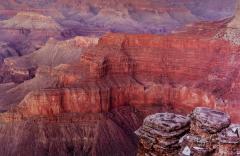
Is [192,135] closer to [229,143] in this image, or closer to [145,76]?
[229,143]

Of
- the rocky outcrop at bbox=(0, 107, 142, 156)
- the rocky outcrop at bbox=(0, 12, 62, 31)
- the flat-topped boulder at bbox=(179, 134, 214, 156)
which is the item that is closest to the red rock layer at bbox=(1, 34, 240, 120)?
the rocky outcrop at bbox=(0, 107, 142, 156)

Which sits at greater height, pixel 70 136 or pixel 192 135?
pixel 192 135

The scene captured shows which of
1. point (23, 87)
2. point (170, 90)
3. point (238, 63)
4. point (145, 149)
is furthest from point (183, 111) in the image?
point (145, 149)

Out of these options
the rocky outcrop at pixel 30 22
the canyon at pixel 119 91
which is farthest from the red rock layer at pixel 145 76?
the rocky outcrop at pixel 30 22

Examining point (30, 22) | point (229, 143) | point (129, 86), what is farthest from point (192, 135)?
point (30, 22)

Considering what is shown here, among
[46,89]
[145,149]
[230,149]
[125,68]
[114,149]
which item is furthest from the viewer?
[125,68]

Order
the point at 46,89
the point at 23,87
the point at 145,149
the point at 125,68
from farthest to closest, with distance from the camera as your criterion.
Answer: the point at 23,87 → the point at 125,68 → the point at 46,89 → the point at 145,149

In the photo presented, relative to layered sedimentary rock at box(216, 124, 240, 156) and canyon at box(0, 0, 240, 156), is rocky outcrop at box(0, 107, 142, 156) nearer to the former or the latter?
canyon at box(0, 0, 240, 156)

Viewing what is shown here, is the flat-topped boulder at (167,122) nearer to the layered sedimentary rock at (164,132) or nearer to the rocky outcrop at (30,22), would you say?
the layered sedimentary rock at (164,132)

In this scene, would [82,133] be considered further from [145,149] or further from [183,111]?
[145,149]
